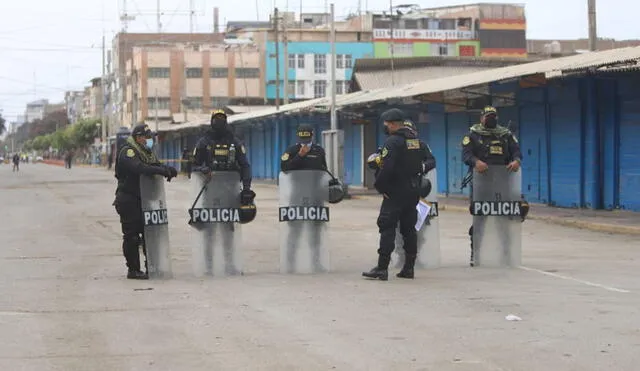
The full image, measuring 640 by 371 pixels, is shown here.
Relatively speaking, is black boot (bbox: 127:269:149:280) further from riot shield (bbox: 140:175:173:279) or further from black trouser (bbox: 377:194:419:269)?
black trouser (bbox: 377:194:419:269)

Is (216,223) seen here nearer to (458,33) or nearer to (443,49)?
(443,49)

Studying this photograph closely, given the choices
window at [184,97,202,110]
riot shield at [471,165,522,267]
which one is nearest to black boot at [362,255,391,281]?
riot shield at [471,165,522,267]

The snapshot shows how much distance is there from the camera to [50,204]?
30.4 m

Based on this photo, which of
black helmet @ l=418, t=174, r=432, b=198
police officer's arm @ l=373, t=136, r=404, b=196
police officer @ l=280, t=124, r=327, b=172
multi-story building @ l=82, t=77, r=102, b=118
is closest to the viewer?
police officer's arm @ l=373, t=136, r=404, b=196

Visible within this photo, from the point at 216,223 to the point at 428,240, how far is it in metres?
2.62

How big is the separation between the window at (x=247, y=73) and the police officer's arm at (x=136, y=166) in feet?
338

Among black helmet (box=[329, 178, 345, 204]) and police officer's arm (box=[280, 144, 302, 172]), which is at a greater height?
police officer's arm (box=[280, 144, 302, 172])

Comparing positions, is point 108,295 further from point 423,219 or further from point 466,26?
point 466,26

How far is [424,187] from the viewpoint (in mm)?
11938

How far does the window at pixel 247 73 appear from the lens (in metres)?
114

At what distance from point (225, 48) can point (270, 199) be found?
3311 inches

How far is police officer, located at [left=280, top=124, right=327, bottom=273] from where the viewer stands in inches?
479

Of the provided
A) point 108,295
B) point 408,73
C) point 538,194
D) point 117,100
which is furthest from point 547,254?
point 117,100

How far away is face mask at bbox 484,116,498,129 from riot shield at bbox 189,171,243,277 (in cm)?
308
